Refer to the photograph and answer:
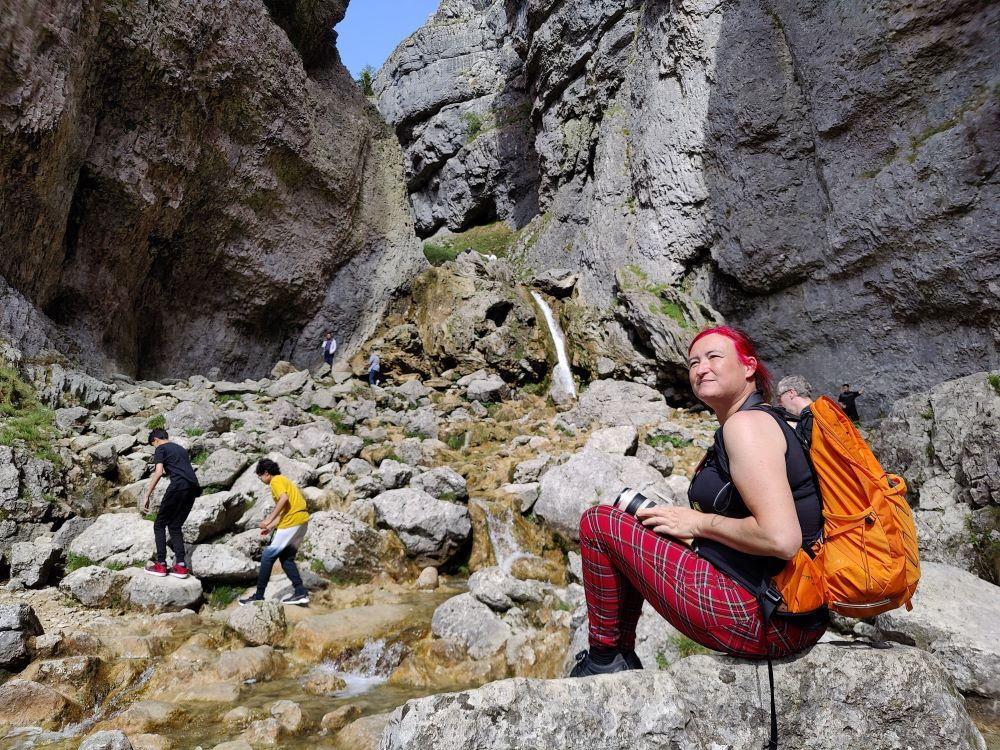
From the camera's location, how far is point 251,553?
8.05m

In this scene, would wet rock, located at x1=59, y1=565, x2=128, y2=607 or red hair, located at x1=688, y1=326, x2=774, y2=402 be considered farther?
wet rock, located at x1=59, y1=565, x2=128, y2=607

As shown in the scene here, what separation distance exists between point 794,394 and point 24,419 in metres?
11.8

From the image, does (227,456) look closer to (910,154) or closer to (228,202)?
(228,202)

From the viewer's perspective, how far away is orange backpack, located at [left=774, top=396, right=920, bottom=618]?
6.82 feet

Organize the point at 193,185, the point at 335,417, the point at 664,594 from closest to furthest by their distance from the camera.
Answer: the point at 664,594 < the point at 335,417 < the point at 193,185

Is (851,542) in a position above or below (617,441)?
above

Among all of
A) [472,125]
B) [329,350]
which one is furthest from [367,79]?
[329,350]

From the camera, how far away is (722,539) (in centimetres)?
226

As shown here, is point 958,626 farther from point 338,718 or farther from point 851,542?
point 338,718

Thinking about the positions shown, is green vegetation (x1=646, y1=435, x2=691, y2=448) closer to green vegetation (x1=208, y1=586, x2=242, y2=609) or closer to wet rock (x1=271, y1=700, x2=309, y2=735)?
green vegetation (x1=208, y1=586, x2=242, y2=609)

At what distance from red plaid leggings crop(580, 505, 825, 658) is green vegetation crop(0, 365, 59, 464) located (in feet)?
31.6

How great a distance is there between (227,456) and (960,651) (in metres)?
9.87

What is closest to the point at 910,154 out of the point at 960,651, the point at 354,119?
the point at 960,651

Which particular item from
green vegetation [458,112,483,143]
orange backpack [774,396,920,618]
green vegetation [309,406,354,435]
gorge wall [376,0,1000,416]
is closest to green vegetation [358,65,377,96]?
green vegetation [458,112,483,143]
